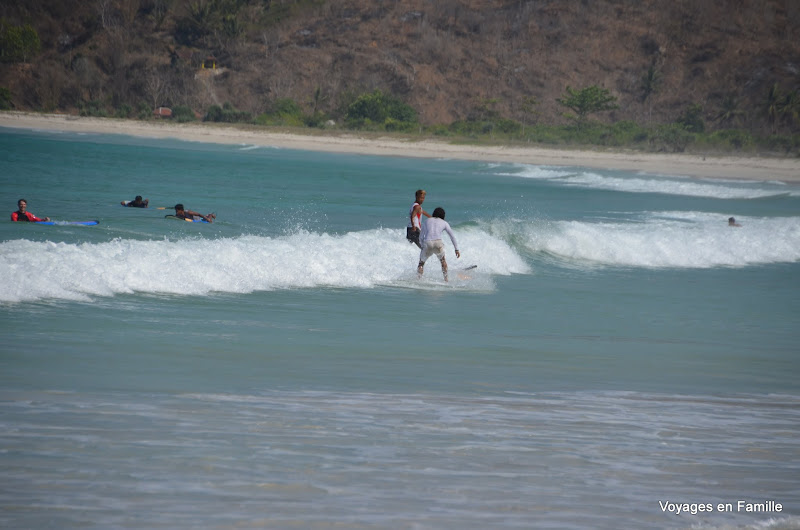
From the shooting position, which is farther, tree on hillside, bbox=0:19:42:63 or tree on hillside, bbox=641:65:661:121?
tree on hillside, bbox=0:19:42:63

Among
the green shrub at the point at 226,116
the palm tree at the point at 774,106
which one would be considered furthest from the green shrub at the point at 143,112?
the palm tree at the point at 774,106

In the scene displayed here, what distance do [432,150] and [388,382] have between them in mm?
54566

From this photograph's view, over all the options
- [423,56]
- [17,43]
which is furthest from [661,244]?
[17,43]

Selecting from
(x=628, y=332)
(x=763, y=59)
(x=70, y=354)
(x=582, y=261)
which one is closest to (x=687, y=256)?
(x=582, y=261)

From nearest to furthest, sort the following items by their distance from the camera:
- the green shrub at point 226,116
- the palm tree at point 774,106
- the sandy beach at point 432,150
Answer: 1. the sandy beach at point 432,150
2. the green shrub at point 226,116
3. the palm tree at point 774,106

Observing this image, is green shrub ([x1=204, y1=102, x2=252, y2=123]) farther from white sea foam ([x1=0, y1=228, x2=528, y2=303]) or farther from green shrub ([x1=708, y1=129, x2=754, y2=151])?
white sea foam ([x1=0, y1=228, x2=528, y2=303])

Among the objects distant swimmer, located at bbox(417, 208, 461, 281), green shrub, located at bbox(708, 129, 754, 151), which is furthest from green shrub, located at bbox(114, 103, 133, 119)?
distant swimmer, located at bbox(417, 208, 461, 281)

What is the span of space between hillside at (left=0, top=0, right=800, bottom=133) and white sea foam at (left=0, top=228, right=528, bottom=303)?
211ft

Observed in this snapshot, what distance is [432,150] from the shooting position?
203 ft

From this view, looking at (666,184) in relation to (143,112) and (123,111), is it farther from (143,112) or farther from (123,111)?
(123,111)

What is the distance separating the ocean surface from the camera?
208 inches

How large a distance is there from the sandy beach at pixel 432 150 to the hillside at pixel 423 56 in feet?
31.1

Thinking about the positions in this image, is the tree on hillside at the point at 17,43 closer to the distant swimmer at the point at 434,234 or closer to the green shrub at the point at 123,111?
the green shrub at the point at 123,111

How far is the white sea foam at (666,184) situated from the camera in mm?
40906
